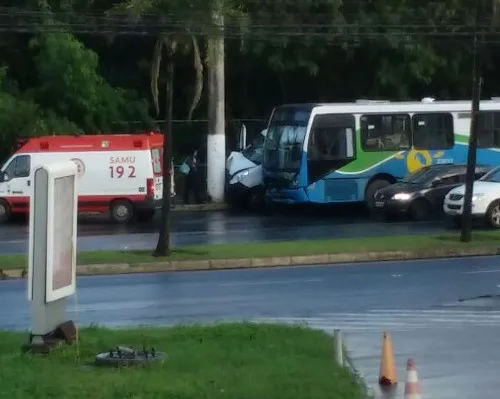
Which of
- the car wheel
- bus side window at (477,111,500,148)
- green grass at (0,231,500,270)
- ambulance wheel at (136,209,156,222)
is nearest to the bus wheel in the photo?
the car wheel

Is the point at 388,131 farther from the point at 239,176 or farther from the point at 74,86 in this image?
the point at 74,86

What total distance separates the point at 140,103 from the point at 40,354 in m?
31.0

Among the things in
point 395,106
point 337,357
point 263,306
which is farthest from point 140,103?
point 337,357

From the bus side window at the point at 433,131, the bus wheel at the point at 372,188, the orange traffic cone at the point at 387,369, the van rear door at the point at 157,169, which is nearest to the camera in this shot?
the orange traffic cone at the point at 387,369

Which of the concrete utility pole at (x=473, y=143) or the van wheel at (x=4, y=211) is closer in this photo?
the concrete utility pole at (x=473, y=143)

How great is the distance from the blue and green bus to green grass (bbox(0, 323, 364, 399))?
21780mm

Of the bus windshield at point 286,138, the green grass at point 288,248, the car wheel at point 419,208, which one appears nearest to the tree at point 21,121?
the bus windshield at point 286,138

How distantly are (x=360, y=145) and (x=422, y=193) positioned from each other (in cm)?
359

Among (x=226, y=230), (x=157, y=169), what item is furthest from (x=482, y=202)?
(x=157, y=169)

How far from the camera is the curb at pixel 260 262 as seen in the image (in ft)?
75.0

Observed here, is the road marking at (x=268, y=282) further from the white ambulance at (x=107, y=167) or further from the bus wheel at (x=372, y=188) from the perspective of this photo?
the bus wheel at (x=372, y=188)

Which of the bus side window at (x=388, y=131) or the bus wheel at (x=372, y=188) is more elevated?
the bus side window at (x=388, y=131)

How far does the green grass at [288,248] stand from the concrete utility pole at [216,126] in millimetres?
12381

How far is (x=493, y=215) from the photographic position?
29.6 metres
